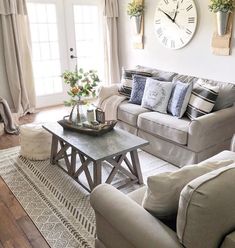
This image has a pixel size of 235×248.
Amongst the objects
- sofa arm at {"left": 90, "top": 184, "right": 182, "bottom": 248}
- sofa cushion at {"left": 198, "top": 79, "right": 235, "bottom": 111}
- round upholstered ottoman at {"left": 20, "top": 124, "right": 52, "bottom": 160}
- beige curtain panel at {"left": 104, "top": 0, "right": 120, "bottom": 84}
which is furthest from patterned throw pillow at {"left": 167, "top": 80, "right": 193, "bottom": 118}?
beige curtain panel at {"left": 104, "top": 0, "right": 120, "bottom": 84}

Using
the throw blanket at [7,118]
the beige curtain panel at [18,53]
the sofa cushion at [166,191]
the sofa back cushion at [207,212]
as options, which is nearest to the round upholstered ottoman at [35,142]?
the throw blanket at [7,118]

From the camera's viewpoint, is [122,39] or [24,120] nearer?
[24,120]

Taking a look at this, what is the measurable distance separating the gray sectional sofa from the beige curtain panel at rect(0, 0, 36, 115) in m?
2.18

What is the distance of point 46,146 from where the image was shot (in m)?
3.29

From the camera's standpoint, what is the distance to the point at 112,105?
12.8 feet

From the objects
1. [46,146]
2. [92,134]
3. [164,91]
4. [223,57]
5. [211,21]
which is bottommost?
[46,146]

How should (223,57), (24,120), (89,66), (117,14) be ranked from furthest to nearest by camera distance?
(89,66), (117,14), (24,120), (223,57)

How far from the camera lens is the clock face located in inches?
157

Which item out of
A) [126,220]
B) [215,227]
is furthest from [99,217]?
[215,227]

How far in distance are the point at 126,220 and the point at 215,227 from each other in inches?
17.3

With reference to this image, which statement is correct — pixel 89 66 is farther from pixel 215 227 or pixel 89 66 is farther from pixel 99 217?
pixel 215 227

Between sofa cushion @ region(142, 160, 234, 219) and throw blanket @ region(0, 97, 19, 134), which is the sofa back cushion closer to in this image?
sofa cushion @ region(142, 160, 234, 219)

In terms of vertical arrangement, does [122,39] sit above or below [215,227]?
above

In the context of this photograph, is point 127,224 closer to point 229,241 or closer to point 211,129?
point 229,241
